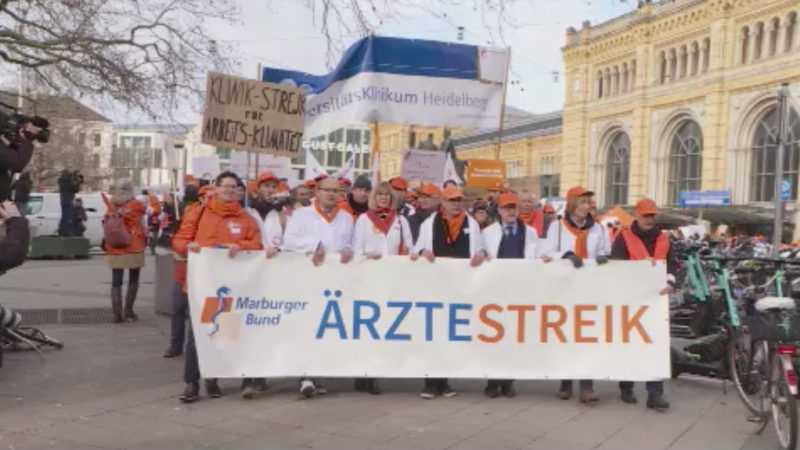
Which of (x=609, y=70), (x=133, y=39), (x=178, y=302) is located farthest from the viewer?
(x=609, y=70)

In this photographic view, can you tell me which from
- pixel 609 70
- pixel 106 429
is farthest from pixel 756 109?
pixel 106 429

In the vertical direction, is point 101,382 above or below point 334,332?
below

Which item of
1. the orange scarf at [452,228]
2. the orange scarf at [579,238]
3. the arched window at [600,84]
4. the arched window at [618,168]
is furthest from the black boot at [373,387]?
the arched window at [600,84]

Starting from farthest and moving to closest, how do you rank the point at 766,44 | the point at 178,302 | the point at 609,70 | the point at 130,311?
the point at 609,70 → the point at 766,44 → the point at 130,311 → the point at 178,302

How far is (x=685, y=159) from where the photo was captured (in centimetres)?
4894

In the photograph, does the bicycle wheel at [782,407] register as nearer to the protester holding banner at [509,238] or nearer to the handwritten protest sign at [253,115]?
the protester holding banner at [509,238]

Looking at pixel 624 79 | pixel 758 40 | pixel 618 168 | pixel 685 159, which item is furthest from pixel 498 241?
pixel 624 79

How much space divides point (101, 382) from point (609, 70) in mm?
54363

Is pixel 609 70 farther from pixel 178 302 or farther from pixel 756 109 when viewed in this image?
pixel 178 302

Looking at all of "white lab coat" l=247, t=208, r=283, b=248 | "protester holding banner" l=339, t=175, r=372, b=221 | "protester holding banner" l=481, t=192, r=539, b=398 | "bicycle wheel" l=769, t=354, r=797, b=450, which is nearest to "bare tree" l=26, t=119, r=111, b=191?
"white lab coat" l=247, t=208, r=283, b=248

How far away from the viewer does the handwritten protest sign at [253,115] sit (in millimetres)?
8227

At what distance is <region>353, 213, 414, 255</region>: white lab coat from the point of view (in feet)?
22.7

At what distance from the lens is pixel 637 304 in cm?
675

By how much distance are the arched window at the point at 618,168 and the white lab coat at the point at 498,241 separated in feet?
160
